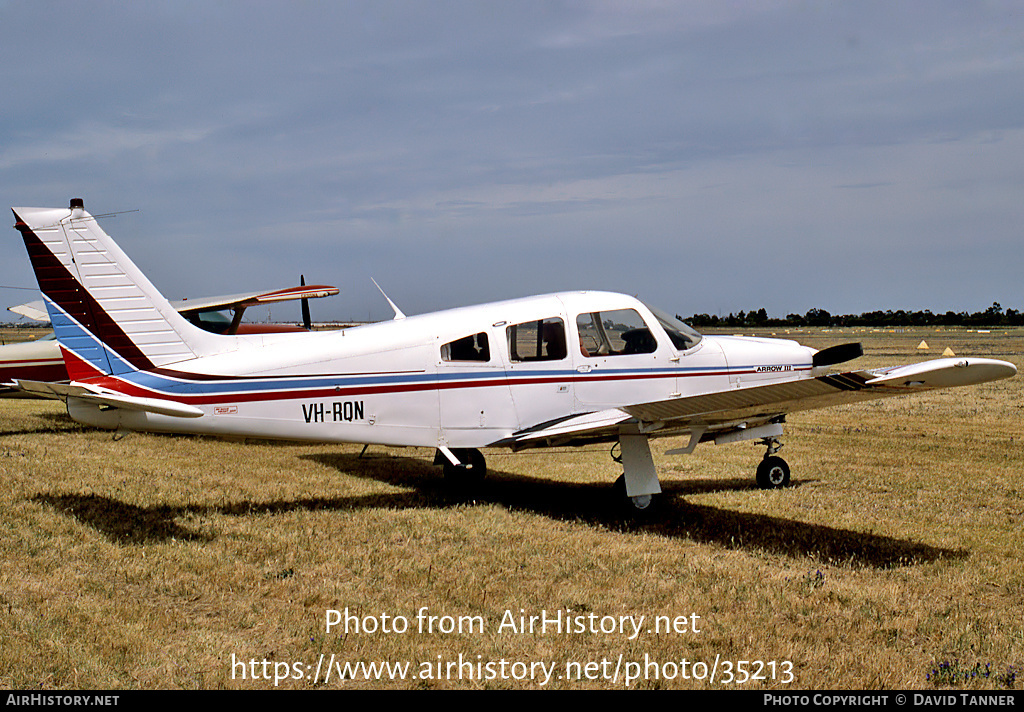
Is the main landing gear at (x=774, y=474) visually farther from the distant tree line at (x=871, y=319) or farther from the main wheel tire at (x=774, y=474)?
the distant tree line at (x=871, y=319)

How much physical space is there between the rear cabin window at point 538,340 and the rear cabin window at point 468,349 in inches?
11.4

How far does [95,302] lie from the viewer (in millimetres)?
8055

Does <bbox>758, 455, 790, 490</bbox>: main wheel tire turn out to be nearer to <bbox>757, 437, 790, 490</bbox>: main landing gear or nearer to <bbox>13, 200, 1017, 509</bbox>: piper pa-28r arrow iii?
<bbox>757, 437, 790, 490</bbox>: main landing gear

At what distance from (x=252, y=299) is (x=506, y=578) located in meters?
11.2

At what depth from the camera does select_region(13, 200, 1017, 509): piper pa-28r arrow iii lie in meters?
7.89

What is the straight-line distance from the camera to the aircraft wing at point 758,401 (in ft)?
20.1

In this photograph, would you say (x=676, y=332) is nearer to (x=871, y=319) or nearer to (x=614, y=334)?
(x=614, y=334)

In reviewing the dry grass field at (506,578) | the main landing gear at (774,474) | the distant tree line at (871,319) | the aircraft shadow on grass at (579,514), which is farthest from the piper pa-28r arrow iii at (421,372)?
the distant tree line at (871,319)

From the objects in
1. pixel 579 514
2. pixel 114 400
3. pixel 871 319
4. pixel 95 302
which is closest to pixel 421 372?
pixel 579 514

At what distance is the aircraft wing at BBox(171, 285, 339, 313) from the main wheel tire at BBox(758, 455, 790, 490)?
897 centimetres

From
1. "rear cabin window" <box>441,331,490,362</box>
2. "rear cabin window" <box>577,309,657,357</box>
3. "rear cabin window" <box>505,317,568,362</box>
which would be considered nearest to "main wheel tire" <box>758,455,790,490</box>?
"rear cabin window" <box>577,309,657,357</box>

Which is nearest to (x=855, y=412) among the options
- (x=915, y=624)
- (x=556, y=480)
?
(x=556, y=480)

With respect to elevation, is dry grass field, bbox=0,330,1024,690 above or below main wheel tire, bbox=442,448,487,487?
below

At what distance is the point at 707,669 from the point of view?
486cm
